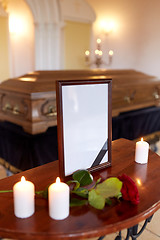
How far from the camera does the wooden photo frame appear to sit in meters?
0.85

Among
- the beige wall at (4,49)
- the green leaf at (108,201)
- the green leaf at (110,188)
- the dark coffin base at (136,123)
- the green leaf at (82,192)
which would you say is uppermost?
the beige wall at (4,49)

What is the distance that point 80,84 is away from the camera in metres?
0.88

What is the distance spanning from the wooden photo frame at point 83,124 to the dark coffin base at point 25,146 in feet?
3.12

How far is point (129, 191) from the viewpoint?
2.46ft

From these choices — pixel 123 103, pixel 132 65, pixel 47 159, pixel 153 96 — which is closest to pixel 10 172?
pixel 47 159

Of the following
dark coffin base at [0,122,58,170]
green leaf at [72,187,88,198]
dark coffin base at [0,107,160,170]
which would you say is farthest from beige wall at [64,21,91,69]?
green leaf at [72,187,88,198]

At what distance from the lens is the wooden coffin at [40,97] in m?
1.87

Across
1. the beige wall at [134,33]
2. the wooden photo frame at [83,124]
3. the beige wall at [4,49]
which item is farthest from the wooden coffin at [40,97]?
the beige wall at [4,49]

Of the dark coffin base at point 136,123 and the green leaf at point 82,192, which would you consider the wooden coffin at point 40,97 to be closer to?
the dark coffin base at point 136,123

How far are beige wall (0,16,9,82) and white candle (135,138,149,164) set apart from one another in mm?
4668

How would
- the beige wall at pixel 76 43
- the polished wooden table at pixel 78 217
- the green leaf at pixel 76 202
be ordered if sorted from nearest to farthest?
the polished wooden table at pixel 78 217, the green leaf at pixel 76 202, the beige wall at pixel 76 43

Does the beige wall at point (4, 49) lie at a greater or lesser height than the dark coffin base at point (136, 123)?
greater

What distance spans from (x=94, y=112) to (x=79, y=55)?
532 centimetres

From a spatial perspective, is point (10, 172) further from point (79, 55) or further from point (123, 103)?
point (79, 55)
